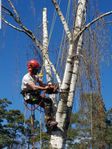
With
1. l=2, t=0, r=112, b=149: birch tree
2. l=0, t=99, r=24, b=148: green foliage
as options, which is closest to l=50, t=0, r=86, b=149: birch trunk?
l=2, t=0, r=112, b=149: birch tree

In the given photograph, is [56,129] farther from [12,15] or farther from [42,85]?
[12,15]

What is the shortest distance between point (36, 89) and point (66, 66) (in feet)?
2.04

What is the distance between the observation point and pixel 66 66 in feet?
25.5

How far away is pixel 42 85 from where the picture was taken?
8.22 meters

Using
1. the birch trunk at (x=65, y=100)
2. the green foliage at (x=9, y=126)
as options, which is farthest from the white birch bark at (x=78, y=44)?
the green foliage at (x=9, y=126)

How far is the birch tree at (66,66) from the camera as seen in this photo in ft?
25.2

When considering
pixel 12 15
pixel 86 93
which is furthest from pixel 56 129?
pixel 12 15

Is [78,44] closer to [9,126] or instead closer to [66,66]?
[66,66]

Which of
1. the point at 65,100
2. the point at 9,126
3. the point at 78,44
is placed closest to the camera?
the point at 65,100

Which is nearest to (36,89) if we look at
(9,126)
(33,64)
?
(33,64)

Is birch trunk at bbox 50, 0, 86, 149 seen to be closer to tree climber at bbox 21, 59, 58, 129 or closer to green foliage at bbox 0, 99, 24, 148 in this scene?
tree climber at bbox 21, 59, 58, 129

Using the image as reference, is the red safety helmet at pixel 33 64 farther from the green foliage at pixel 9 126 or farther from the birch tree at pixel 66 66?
the green foliage at pixel 9 126

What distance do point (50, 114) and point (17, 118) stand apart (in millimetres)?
37956

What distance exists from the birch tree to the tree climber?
12cm
